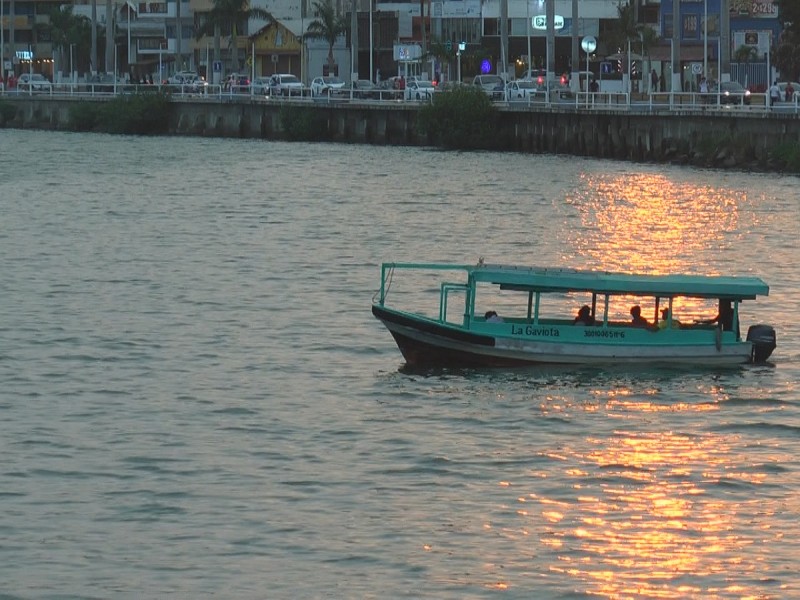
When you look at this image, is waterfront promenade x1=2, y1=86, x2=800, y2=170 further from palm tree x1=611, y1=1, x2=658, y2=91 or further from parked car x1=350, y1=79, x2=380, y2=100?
palm tree x1=611, y1=1, x2=658, y2=91

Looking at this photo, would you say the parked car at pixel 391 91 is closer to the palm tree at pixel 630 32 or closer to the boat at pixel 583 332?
the palm tree at pixel 630 32

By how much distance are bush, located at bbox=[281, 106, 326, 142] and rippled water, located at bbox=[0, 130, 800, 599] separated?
184 feet

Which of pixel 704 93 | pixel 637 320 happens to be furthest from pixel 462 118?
pixel 637 320

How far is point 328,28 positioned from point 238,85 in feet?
66.6

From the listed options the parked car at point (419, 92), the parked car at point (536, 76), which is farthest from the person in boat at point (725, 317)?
the parked car at point (536, 76)

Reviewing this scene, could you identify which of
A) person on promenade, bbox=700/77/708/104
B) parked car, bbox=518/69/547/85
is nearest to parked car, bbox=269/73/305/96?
parked car, bbox=518/69/547/85

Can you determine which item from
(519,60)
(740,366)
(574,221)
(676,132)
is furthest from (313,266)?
(519,60)

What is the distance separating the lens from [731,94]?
7975cm

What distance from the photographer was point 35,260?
53.1 m

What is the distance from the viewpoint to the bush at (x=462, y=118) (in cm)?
9838

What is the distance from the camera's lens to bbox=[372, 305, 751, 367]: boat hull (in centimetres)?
3319

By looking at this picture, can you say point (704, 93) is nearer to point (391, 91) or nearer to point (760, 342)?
point (391, 91)

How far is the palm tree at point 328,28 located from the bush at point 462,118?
1766 inches

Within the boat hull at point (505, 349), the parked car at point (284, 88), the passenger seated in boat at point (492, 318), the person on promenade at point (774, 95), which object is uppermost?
the parked car at point (284, 88)
